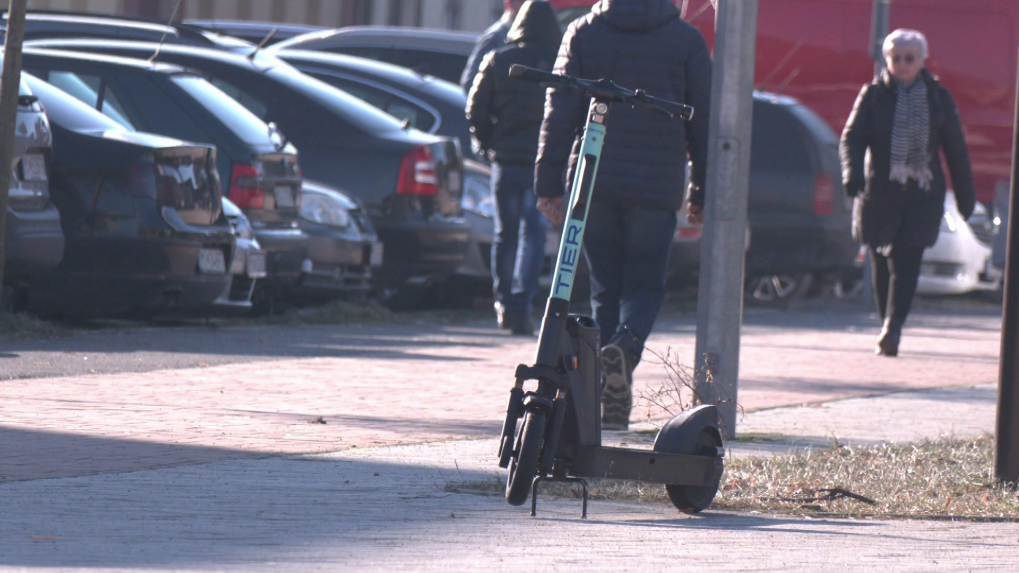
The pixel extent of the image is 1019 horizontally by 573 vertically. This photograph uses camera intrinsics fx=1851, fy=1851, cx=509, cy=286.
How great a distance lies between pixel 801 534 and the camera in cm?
493

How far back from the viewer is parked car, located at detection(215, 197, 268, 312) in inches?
400

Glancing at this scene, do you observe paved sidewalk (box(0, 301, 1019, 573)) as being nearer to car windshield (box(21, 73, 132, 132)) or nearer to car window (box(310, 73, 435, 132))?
car windshield (box(21, 73, 132, 132))

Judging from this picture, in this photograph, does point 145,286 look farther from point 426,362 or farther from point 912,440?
point 912,440

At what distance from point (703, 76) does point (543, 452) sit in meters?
2.57

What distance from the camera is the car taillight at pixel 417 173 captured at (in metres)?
11.8

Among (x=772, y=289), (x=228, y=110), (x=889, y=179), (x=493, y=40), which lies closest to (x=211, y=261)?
(x=228, y=110)

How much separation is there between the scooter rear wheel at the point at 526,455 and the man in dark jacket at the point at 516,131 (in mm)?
6047

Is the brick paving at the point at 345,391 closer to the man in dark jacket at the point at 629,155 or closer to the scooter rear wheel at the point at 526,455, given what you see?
the man in dark jacket at the point at 629,155

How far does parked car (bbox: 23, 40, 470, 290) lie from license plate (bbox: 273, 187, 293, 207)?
3.79 feet

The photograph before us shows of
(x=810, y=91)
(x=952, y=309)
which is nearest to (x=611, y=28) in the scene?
(x=952, y=309)

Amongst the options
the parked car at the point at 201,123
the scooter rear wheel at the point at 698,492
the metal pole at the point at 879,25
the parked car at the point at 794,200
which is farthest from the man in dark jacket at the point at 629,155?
the metal pole at the point at 879,25

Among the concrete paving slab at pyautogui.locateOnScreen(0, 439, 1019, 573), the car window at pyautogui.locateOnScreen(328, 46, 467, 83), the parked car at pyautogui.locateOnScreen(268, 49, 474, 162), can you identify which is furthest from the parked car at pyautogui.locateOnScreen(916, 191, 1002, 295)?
the concrete paving slab at pyautogui.locateOnScreen(0, 439, 1019, 573)

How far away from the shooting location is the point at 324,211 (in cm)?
1137

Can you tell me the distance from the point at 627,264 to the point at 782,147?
856cm
